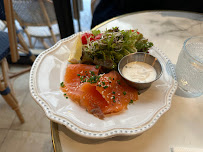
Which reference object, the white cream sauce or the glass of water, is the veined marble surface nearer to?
the glass of water

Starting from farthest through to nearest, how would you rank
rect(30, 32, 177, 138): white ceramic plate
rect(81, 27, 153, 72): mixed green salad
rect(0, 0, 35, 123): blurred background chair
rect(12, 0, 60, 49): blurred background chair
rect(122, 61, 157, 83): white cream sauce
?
rect(12, 0, 60, 49): blurred background chair
rect(0, 0, 35, 123): blurred background chair
rect(81, 27, 153, 72): mixed green salad
rect(122, 61, 157, 83): white cream sauce
rect(30, 32, 177, 138): white ceramic plate

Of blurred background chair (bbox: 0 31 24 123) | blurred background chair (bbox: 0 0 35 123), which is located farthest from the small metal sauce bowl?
blurred background chair (bbox: 0 31 24 123)

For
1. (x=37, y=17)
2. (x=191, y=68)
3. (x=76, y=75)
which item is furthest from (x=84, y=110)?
(x=37, y=17)

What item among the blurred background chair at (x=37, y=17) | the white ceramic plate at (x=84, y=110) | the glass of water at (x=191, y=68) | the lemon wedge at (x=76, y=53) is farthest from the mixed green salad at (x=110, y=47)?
the blurred background chair at (x=37, y=17)

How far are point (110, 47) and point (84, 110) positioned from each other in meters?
0.47

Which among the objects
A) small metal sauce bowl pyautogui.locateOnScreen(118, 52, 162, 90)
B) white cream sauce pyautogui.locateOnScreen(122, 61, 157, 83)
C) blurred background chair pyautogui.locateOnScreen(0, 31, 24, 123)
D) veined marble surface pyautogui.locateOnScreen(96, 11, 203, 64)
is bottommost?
blurred background chair pyautogui.locateOnScreen(0, 31, 24, 123)

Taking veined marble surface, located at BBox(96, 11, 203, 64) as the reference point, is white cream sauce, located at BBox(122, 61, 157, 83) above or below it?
below

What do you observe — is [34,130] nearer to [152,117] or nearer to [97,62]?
[97,62]

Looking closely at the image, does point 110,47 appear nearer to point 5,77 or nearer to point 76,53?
point 76,53

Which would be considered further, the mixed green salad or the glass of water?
the mixed green salad

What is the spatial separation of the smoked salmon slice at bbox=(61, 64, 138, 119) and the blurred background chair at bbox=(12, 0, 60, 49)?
1348 mm

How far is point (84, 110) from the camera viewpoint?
95 cm

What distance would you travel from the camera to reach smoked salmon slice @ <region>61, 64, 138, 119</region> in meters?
0.95

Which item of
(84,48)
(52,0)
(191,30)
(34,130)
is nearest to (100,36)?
(84,48)
